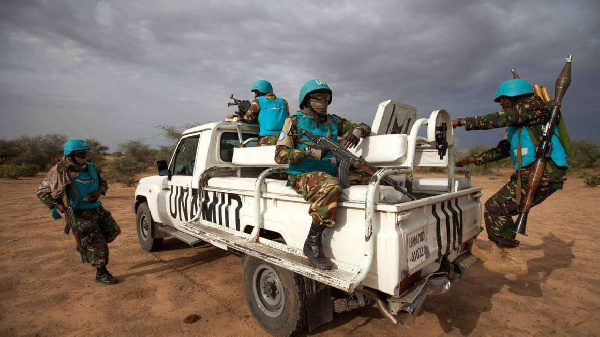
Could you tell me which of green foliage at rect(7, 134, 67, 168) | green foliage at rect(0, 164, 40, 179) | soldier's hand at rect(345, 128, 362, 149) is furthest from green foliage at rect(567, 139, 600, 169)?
green foliage at rect(7, 134, 67, 168)

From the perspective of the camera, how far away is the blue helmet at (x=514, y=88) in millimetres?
3320

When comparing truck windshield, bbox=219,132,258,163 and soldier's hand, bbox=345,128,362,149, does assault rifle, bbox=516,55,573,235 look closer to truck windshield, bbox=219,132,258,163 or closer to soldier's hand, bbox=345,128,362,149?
soldier's hand, bbox=345,128,362,149

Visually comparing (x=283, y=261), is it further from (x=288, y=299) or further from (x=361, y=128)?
(x=361, y=128)

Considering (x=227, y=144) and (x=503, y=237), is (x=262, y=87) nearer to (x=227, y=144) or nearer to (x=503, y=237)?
(x=227, y=144)

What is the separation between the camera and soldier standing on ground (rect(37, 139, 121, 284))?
3.94 m

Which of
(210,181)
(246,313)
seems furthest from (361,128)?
(246,313)

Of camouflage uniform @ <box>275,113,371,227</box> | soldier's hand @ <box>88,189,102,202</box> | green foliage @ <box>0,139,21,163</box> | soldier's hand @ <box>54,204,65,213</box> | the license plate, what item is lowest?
the license plate

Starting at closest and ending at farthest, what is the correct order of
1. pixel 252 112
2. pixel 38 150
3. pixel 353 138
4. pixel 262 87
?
pixel 353 138 → pixel 252 112 → pixel 262 87 → pixel 38 150

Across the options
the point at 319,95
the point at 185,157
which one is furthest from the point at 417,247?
the point at 185,157

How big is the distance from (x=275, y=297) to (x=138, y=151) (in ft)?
89.8

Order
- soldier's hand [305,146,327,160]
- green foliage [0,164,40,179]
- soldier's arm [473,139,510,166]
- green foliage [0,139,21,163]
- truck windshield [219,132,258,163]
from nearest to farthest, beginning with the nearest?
soldier's hand [305,146,327,160]
soldier's arm [473,139,510,166]
truck windshield [219,132,258,163]
green foliage [0,164,40,179]
green foliage [0,139,21,163]

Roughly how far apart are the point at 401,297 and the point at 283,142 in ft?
5.23

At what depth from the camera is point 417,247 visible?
236 cm

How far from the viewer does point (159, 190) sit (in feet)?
16.5
